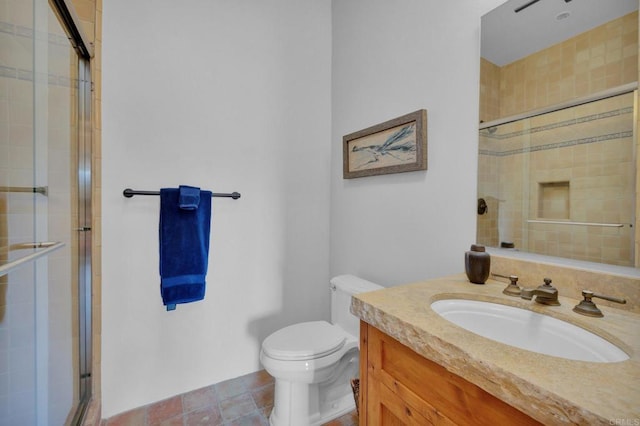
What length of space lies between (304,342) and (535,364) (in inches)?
40.2

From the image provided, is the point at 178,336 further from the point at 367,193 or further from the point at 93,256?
the point at 367,193

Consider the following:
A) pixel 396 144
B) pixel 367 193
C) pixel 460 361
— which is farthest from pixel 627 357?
pixel 367 193

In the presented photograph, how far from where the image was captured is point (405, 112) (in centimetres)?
148

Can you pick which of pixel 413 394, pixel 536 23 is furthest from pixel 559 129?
pixel 413 394

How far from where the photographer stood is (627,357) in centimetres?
57

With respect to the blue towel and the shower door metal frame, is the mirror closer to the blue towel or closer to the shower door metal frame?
the blue towel

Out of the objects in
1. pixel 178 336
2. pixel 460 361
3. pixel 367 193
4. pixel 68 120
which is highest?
pixel 68 120

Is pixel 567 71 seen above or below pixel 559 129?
above

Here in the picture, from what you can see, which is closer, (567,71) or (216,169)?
(567,71)

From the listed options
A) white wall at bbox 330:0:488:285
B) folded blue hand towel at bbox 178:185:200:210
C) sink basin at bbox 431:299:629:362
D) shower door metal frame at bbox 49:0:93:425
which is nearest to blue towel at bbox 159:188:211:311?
folded blue hand towel at bbox 178:185:200:210

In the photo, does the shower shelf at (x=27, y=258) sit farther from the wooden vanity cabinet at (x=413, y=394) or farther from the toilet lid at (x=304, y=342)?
the wooden vanity cabinet at (x=413, y=394)

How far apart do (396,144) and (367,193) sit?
355 millimetres

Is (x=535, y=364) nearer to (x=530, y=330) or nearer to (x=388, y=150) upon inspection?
(x=530, y=330)

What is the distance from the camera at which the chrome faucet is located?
802 mm
